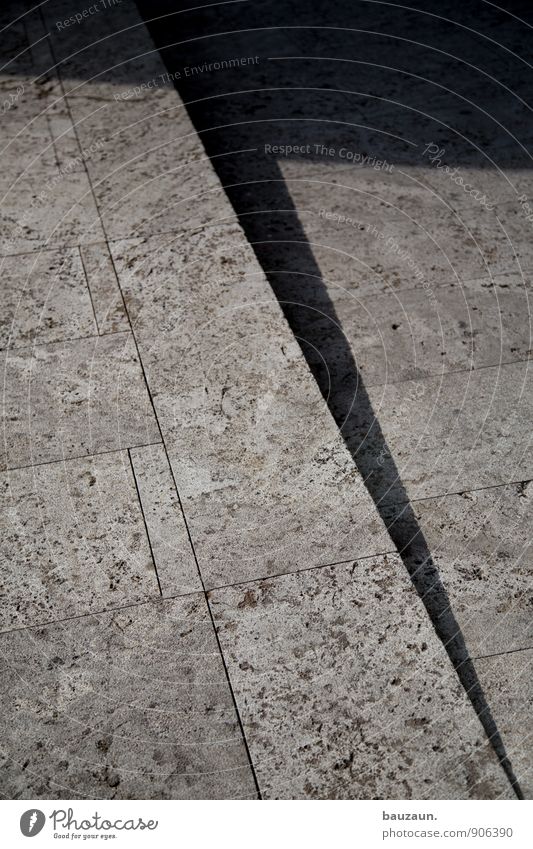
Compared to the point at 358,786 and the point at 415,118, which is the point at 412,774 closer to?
the point at 358,786

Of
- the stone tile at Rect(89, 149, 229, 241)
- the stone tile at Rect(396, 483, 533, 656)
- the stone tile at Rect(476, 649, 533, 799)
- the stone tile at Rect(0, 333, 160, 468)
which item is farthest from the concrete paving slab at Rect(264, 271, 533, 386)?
the stone tile at Rect(476, 649, 533, 799)

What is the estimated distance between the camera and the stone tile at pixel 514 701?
3795mm

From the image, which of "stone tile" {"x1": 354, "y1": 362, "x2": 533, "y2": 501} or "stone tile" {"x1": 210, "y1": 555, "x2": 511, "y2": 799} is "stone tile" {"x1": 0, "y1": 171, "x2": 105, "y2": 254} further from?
"stone tile" {"x1": 210, "y1": 555, "x2": 511, "y2": 799}

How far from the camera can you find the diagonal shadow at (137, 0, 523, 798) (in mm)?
4426

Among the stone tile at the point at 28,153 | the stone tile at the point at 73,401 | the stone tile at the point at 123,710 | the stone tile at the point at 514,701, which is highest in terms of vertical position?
the stone tile at the point at 28,153

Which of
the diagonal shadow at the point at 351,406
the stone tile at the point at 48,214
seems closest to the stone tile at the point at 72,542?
the diagonal shadow at the point at 351,406

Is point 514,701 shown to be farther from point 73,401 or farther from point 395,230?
point 395,230

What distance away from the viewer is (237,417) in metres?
5.09

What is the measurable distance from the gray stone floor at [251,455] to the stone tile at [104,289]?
19 mm

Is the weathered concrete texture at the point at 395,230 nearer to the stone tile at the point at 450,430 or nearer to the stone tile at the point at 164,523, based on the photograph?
the stone tile at the point at 450,430

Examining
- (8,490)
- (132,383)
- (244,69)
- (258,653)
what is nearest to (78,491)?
(8,490)

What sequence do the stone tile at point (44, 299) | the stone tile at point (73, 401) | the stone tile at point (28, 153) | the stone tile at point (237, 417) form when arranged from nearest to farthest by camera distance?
1. the stone tile at point (237, 417)
2. the stone tile at point (73, 401)
3. the stone tile at point (44, 299)
4. the stone tile at point (28, 153)

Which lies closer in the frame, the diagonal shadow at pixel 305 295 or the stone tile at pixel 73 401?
the diagonal shadow at pixel 305 295
